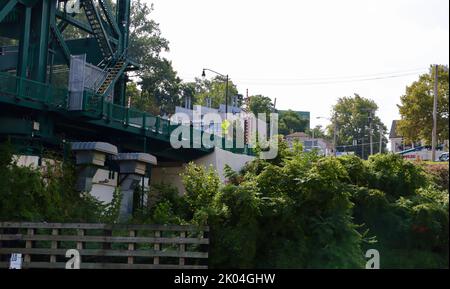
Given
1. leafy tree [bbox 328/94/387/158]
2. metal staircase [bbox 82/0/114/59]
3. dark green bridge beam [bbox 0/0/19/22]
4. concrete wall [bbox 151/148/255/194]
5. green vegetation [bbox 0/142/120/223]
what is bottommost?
green vegetation [bbox 0/142/120/223]

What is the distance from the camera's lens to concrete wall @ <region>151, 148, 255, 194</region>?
115ft

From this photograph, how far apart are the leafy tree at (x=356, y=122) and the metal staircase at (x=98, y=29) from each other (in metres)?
81.8

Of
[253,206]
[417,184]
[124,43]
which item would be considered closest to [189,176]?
[253,206]

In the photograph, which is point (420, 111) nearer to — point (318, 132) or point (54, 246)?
point (54, 246)

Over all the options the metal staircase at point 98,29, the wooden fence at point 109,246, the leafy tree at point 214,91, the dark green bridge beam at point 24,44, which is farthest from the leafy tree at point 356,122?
the wooden fence at point 109,246

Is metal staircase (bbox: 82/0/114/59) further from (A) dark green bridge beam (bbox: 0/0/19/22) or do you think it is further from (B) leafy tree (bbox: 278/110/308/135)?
(B) leafy tree (bbox: 278/110/308/135)

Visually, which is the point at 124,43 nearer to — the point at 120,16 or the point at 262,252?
the point at 120,16

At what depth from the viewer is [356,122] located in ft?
381

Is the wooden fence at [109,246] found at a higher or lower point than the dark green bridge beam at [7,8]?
lower

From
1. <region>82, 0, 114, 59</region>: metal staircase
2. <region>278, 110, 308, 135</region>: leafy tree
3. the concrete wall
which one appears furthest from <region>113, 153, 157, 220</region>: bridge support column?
<region>278, 110, 308, 135</region>: leafy tree

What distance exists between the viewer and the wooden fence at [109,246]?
16.8 m

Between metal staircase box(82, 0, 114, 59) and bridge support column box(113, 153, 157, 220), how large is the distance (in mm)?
11366

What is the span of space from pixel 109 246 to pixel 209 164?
1766cm

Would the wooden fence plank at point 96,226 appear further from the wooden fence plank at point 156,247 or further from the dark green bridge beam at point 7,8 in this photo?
the dark green bridge beam at point 7,8
